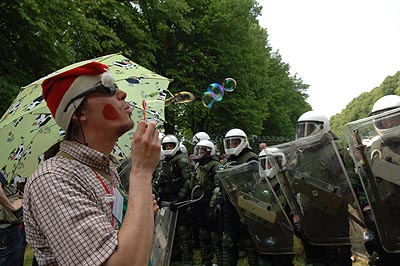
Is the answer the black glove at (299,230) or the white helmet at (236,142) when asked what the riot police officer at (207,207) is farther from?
the black glove at (299,230)

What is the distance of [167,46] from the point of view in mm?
18500

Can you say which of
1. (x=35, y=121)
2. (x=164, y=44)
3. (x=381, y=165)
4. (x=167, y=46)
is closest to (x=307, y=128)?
Result: (x=381, y=165)

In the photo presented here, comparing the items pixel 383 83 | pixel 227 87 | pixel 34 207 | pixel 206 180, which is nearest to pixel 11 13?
pixel 227 87

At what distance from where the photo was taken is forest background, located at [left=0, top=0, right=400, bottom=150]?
8.20m

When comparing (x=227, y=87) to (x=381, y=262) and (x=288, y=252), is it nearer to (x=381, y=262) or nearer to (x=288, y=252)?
(x=288, y=252)

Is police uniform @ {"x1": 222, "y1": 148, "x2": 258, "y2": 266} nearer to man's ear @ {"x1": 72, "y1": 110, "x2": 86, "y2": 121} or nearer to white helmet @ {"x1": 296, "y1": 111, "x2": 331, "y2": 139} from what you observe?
white helmet @ {"x1": 296, "y1": 111, "x2": 331, "y2": 139}

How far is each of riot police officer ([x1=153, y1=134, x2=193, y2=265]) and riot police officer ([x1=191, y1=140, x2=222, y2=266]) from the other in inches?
8.3

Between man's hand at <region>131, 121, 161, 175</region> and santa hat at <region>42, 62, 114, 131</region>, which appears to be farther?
santa hat at <region>42, 62, 114, 131</region>

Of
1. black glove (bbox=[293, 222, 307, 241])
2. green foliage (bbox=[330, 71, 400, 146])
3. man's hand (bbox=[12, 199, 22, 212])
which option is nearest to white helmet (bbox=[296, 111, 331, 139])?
black glove (bbox=[293, 222, 307, 241])

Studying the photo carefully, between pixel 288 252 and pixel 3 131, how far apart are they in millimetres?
3851

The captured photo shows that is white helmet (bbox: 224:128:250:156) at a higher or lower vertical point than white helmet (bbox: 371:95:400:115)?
lower

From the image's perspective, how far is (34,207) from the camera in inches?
53.4

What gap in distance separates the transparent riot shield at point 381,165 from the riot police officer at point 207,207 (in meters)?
3.87

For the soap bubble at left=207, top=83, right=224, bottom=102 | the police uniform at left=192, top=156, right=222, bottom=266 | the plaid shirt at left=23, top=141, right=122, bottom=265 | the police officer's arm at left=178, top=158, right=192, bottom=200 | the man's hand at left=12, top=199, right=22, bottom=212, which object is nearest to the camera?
the plaid shirt at left=23, top=141, right=122, bottom=265
